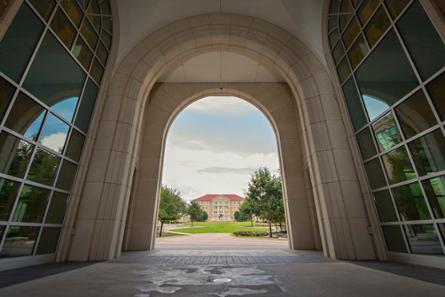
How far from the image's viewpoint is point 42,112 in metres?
5.93

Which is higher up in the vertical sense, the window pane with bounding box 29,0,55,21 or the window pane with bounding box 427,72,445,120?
the window pane with bounding box 29,0,55,21

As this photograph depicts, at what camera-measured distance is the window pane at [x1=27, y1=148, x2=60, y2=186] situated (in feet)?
19.1

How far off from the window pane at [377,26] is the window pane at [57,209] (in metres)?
11.7

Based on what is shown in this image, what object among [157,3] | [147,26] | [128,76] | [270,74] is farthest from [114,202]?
[270,74]

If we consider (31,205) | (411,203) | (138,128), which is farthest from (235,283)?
(138,128)

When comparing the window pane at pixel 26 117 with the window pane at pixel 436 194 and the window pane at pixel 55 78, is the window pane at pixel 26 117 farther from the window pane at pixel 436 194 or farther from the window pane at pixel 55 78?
the window pane at pixel 436 194

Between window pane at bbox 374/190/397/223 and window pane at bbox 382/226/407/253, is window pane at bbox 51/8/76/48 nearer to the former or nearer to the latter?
window pane at bbox 374/190/397/223

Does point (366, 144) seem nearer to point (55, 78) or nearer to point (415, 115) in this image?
point (415, 115)

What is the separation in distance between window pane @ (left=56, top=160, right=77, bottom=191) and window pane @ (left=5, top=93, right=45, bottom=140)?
63.6 inches

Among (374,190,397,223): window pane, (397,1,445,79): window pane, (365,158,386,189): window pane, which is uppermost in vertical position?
(397,1,445,79): window pane

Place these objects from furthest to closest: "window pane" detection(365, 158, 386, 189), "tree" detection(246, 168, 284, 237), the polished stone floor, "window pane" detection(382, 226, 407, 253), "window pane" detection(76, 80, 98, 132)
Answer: "tree" detection(246, 168, 284, 237) → "window pane" detection(76, 80, 98, 132) → "window pane" detection(365, 158, 386, 189) → "window pane" detection(382, 226, 407, 253) → the polished stone floor

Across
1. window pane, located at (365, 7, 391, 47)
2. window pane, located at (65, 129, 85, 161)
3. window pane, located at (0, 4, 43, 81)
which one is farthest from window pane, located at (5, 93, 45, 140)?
window pane, located at (365, 7, 391, 47)

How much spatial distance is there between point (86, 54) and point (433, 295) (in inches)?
453

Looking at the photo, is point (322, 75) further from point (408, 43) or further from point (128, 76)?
point (128, 76)
